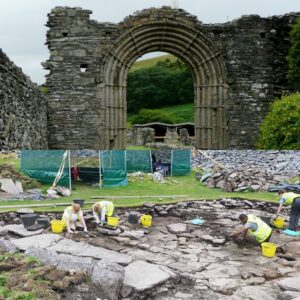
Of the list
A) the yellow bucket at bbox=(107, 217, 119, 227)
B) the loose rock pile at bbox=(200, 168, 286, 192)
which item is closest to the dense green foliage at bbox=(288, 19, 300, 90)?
the loose rock pile at bbox=(200, 168, 286, 192)

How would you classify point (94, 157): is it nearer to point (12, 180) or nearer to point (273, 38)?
point (12, 180)

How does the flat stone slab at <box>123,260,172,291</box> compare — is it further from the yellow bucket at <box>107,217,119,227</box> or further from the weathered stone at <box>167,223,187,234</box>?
the weathered stone at <box>167,223,187,234</box>

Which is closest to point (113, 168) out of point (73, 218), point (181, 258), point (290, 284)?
point (73, 218)

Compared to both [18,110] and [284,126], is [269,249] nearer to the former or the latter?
[18,110]

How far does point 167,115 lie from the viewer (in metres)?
52.5

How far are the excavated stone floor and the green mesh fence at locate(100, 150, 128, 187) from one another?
2.95 metres

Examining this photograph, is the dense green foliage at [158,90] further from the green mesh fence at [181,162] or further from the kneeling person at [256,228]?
the kneeling person at [256,228]

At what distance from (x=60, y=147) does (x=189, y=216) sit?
522 inches

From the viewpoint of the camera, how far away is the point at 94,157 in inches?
526

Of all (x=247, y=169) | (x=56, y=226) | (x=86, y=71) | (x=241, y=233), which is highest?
(x=86, y=71)

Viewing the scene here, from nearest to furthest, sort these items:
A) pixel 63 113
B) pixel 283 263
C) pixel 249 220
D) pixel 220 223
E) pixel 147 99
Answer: pixel 283 263
pixel 249 220
pixel 220 223
pixel 63 113
pixel 147 99

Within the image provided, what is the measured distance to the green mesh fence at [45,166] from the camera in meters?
11.4

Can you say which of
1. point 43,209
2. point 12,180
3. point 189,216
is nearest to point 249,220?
point 189,216

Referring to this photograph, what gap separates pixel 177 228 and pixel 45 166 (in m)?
4.60
